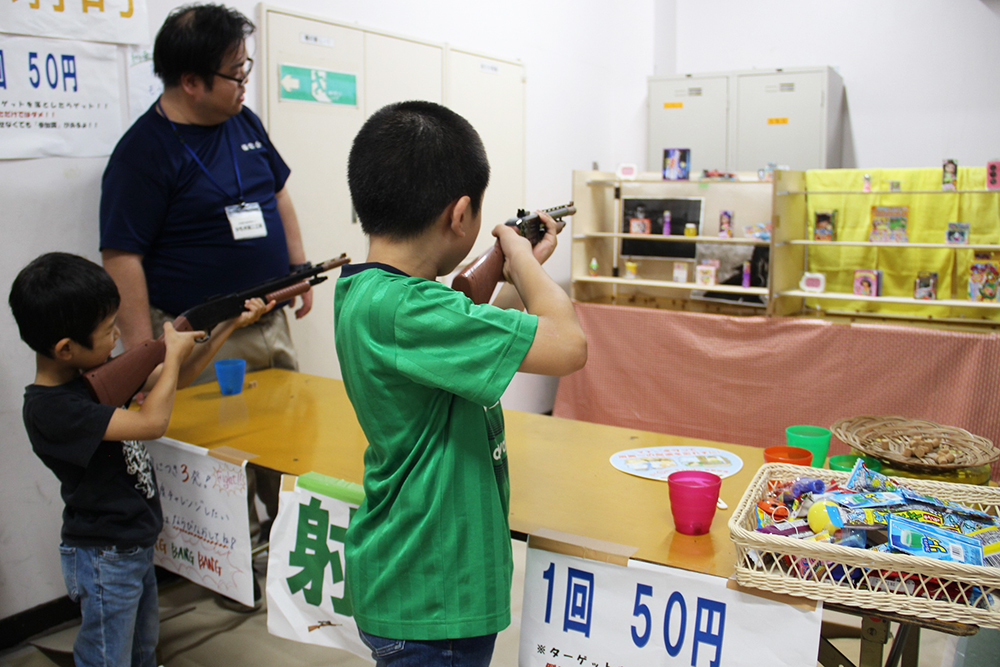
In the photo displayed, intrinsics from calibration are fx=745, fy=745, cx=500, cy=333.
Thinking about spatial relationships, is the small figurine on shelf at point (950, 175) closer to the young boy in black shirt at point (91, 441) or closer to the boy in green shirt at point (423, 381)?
the boy in green shirt at point (423, 381)

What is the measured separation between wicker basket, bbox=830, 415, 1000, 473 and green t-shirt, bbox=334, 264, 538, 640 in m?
0.79

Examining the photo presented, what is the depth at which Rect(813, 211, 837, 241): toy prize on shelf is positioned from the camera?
3.71 m

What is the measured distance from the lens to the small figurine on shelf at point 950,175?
131 inches

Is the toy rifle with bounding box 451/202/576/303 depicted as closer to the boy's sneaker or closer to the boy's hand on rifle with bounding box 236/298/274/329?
the boy's hand on rifle with bounding box 236/298/274/329

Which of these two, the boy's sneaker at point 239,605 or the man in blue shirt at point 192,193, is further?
the boy's sneaker at point 239,605

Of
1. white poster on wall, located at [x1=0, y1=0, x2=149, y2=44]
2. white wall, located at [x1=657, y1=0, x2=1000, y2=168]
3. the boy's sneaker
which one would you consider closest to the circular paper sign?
the boy's sneaker

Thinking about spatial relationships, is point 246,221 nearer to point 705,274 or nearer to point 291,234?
point 291,234

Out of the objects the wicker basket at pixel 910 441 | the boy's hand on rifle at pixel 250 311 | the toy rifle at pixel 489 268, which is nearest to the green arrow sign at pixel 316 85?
the boy's hand on rifle at pixel 250 311

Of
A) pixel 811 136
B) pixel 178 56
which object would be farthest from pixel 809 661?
pixel 811 136

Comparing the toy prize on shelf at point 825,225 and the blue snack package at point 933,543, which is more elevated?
the toy prize on shelf at point 825,225

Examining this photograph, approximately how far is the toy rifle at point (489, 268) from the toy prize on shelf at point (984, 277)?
2799 millimetres

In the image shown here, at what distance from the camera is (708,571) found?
45.6 inches

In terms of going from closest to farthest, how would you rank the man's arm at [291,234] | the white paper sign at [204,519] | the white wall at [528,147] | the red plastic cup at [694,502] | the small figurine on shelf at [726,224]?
the red plastic cup at [694,502], the white paper sign at [204,519], the white wall at [528,147], the man's arm at [291,234], the small figurine on shelf at [726,224]

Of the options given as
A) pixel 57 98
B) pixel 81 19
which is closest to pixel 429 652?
pixel 57 98
